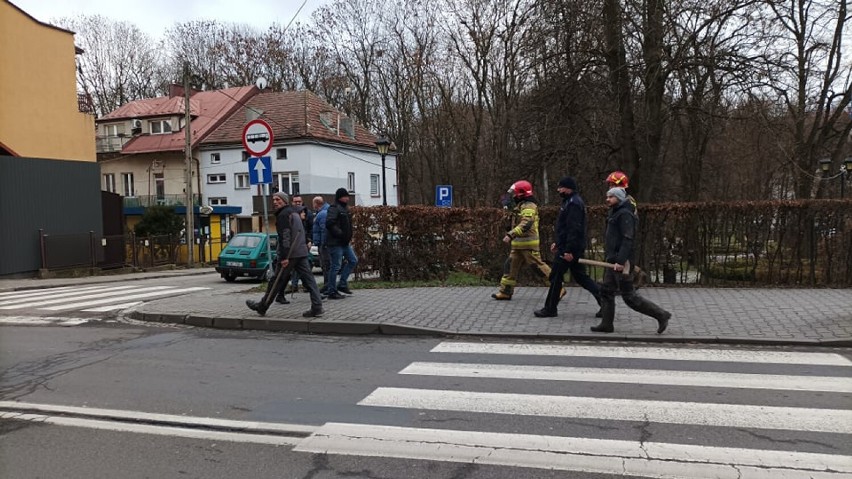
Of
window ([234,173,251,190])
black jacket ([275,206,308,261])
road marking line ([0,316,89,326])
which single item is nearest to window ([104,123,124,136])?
window ([234,173,251,190])

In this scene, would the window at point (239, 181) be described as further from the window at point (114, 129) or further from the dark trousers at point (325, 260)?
the dark trousers at point (325, 260)

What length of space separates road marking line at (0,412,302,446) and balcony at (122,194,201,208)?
3621cm

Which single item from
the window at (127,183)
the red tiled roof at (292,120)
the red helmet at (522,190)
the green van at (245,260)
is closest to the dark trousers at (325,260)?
the red helmet at (522,190)

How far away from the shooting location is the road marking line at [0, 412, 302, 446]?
4.41 metres

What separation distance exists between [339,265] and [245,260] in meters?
8.80

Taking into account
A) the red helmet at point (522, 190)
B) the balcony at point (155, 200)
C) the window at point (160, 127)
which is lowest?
the red helmet at point (522, 190)

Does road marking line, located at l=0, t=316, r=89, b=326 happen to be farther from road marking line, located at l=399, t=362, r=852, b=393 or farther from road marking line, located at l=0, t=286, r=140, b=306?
road marking line, located at l=399, t=362, r=852, b=393

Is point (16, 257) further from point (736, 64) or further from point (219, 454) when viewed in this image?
point (736, 64)

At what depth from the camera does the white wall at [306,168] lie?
124 feet

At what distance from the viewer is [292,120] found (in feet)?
128

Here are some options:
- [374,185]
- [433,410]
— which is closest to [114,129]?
[374,185]

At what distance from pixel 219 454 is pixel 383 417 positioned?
1265mm

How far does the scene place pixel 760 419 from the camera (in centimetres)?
463

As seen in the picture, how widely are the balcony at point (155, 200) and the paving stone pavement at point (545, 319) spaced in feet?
99.8
